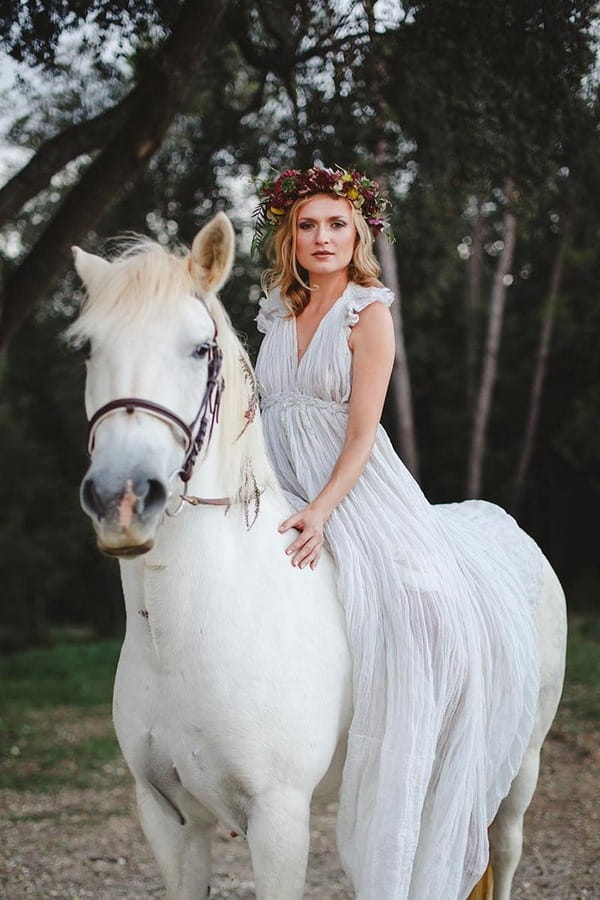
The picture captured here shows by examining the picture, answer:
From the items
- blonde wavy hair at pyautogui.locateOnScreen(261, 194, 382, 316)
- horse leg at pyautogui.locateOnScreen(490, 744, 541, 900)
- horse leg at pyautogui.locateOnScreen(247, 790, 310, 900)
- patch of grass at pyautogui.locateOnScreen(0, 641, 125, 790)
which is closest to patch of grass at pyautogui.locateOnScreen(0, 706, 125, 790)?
patch of grass at pyautogui.locateOnScreen(0, 641, 125, 790)

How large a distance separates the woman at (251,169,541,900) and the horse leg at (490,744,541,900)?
514 millimetres

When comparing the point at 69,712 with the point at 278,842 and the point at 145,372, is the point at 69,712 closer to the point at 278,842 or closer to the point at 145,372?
the point at 278,842

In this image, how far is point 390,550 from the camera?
9.71 feet

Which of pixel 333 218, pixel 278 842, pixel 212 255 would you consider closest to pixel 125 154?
pixel 333 218

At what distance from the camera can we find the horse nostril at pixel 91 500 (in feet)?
6.64

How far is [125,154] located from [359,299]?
12.8ft

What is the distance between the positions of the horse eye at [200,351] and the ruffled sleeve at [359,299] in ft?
2.39

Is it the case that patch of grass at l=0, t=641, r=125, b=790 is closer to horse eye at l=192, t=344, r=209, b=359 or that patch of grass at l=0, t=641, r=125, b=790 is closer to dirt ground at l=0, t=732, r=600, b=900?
dirt ground at l=0, t=732, r=600, b=900

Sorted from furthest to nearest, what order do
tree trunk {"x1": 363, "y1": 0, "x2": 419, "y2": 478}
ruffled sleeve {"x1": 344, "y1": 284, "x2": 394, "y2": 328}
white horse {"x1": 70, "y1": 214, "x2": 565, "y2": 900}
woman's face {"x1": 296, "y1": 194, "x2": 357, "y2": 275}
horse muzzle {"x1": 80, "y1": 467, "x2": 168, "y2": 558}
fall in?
tree trunk {"x1": 363, "y1": 0, "x2": 419, "y2": 478}, woman's face {"x1": 296, "y1": 194, "x2": 357, "y2": 275}, ruffled sleeve {"x1": 344, "y1": 284, "x2": 394, "y2": 328}, white horse {"x1": 70, "y1": 214, "x2": 565, "y2": 900}, horse muzzle {"x1": 80, "y1": 467, "x2": 168, "y2": 558}

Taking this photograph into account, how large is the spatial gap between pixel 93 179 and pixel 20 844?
442cm

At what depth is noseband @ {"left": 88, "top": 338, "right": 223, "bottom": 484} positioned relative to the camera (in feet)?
7.01

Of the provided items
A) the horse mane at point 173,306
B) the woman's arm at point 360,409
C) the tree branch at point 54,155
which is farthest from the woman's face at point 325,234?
the tree branch at point 54,155

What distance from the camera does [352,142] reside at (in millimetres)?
7691

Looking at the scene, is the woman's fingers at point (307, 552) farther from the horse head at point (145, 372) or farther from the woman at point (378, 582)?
the horse head at point (145, 372)
